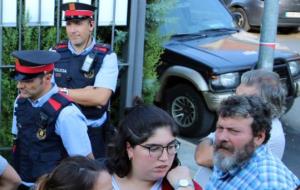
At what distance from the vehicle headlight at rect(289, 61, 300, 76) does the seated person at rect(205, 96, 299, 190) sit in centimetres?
534

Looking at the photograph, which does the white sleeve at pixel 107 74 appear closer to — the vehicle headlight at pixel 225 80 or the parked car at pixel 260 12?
the vehicle headlight at pixel 225 80

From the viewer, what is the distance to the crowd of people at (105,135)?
9.18 feet

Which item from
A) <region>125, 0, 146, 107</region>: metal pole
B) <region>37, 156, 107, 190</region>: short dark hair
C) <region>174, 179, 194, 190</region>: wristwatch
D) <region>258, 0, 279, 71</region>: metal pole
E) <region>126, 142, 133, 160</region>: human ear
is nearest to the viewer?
<region>37, 156, 107, 190</region>: short dark hair

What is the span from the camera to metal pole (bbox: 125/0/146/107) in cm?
552

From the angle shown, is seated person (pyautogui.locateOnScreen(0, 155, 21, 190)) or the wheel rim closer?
seated person (pyautogui.locateOnScreen(0, 155, 21, 190))

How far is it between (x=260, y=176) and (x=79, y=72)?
1.91m

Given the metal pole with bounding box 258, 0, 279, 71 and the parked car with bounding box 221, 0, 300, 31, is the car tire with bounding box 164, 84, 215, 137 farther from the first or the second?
the parked car with bounding box 221, 0, 300, 31

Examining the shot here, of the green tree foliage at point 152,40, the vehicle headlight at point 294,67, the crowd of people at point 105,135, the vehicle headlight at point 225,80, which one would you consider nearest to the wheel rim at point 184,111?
the vehicle headlight at point 225,80

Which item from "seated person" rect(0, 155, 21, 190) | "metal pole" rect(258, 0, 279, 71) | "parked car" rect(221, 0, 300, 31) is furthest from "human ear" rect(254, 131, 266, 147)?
"parked car" rect(221, 0, 300, 31)

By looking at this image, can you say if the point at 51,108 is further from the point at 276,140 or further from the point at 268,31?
the point at 268,31

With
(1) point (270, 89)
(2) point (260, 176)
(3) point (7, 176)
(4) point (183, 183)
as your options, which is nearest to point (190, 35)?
(1) point (270, 89)

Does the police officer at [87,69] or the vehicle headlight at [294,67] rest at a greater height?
the police officer at [87,69]

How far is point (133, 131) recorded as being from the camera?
9.29 feet

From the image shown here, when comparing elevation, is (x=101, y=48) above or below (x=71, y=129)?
above
